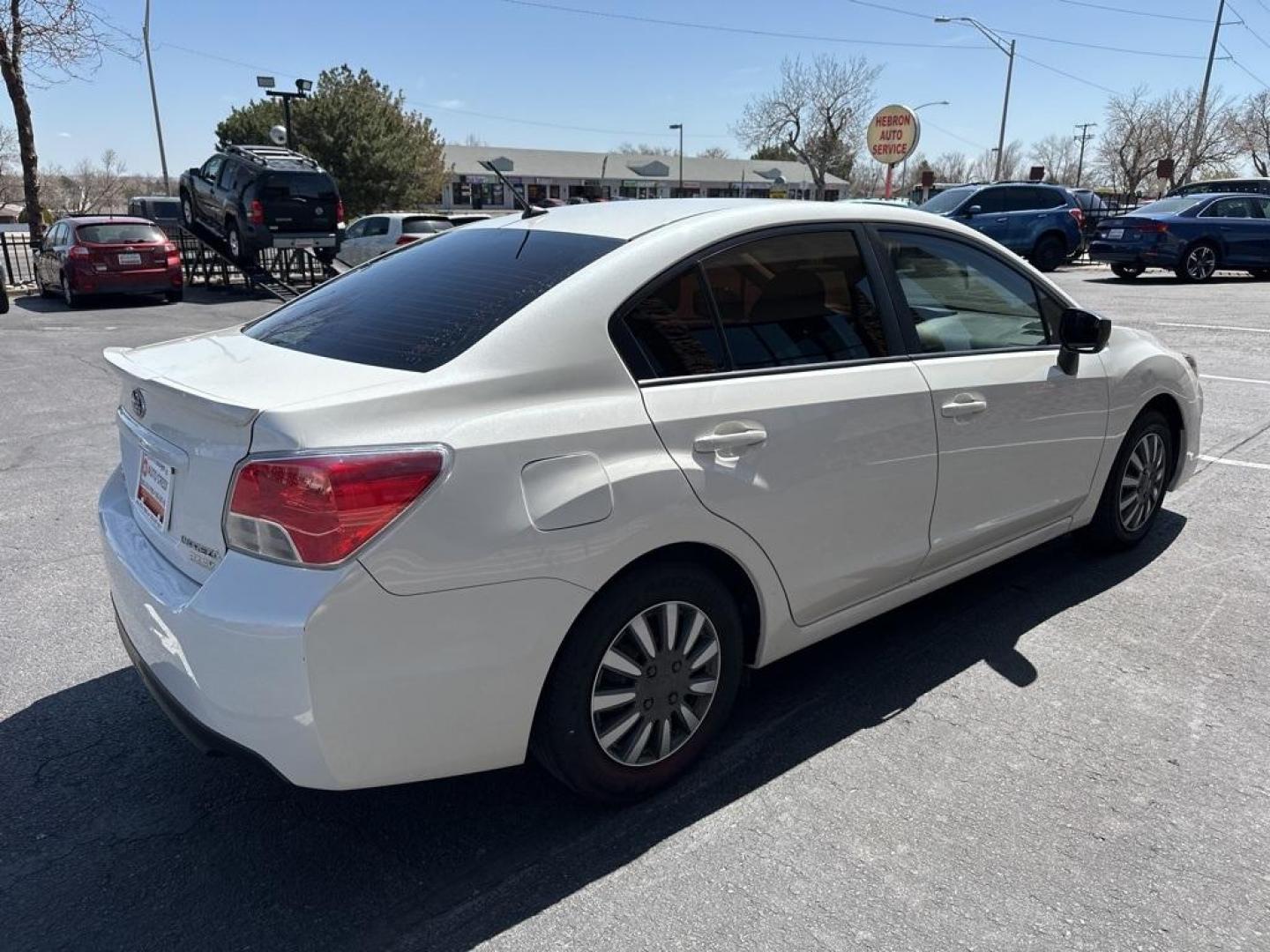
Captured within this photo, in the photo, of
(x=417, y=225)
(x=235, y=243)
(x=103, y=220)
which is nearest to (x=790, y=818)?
(x=417, y=225)

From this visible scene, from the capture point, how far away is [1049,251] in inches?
801

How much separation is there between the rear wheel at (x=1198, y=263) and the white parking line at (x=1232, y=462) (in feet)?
47.0

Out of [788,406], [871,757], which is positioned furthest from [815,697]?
[788,406]

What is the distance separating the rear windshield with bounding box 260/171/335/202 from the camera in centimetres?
1729

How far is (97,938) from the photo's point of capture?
219 centimetres

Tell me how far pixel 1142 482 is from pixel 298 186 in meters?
16.8

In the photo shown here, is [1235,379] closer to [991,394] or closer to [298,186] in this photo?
[991,394]

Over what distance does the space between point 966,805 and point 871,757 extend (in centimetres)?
33

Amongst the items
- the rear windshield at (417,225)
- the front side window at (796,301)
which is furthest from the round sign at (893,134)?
the front side window at (796,301)

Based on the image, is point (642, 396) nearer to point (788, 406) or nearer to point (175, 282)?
point (788, 406)

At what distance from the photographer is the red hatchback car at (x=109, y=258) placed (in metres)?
15.4

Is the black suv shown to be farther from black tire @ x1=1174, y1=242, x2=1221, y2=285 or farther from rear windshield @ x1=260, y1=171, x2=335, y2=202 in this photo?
black tire @ x1=1174, y1=242, x2=1221, y2=285

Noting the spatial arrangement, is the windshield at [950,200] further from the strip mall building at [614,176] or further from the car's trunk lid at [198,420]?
the strip mall building at [614,176]

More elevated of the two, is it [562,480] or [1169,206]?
[1169,206]
